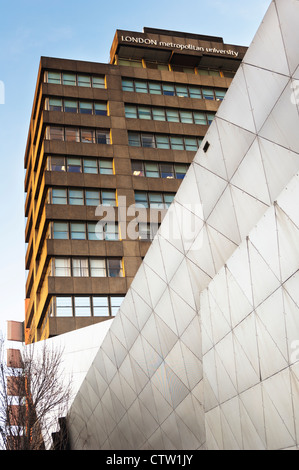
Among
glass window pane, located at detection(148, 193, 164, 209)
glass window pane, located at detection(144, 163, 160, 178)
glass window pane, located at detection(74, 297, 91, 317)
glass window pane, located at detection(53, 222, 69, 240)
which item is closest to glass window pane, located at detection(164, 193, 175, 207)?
glass window pane, located at detection(148, 193, 164, 209)

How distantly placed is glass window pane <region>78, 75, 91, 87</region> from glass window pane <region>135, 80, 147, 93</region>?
16.4ft

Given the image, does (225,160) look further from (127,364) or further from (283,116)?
(127,364)

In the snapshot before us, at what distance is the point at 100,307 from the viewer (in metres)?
43.8

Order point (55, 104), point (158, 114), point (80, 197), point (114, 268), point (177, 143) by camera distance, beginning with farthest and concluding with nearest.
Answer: point (158, 114) < point (177, 143) < point (55, 104) < point (80, 197) < point (114, 268)

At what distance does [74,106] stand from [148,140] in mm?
7982

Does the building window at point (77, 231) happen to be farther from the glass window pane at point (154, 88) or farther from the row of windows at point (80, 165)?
the glass window pane at point (154, 88)

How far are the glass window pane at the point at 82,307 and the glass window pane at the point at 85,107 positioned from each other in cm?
1943

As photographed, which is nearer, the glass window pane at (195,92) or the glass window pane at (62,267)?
the glass window pane at (62,267)

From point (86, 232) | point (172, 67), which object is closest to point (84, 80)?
point (172, 67)

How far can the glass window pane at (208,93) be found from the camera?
58.2 meters

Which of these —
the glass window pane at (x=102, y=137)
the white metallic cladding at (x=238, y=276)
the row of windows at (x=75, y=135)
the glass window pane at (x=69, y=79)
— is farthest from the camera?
the glass window pane at (x=69, y=79)

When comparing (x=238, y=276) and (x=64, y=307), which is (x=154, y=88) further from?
(x=238, y=276)

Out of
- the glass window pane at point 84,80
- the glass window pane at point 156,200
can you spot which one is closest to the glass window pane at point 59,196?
the glass window pane at point 156,200
